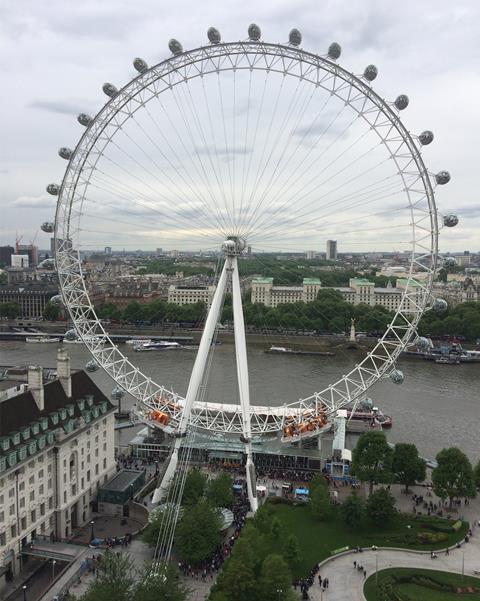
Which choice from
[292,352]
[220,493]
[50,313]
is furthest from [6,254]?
[220,493]

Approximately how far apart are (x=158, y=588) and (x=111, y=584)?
Answer: 3.47ft

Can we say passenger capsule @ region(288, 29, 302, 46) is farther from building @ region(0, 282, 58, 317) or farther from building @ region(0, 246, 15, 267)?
building @ region(0, 246, 15, 267)

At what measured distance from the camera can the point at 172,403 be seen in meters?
25.3

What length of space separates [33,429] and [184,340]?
43.8m

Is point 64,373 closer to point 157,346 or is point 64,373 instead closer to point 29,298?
point 157,346

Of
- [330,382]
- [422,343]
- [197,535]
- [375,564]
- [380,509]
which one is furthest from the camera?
[330,382]

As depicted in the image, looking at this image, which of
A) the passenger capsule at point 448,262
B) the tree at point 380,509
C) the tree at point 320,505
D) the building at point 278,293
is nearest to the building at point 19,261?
the building at point 278,293

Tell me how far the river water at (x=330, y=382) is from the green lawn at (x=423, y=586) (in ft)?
36.1

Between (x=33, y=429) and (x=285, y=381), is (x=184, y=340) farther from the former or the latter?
(x=33, y=429)

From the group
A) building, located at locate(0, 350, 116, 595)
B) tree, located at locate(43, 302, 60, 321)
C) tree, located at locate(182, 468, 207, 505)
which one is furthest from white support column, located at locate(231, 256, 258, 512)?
tree, located at locate(43, 302, 60, 321)

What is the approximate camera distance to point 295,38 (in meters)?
21.5

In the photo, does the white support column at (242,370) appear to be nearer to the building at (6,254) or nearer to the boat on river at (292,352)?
the boat on river at (292,352)

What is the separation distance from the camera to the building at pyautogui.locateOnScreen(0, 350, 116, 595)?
1719 cm

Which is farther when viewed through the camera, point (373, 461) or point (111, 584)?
point (373, 461)
